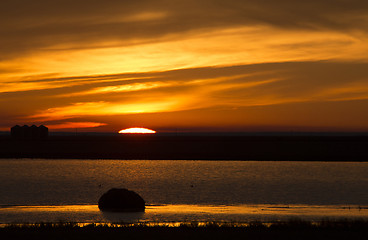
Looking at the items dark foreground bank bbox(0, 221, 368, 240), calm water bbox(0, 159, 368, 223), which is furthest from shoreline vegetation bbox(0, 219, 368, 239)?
calm water bbox(0, 159, 368, 223)

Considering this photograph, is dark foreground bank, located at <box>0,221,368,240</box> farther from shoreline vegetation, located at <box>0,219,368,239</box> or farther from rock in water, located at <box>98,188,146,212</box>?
rock in water, located at <box>98,188,146,212</box>

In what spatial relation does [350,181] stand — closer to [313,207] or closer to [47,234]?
[313,207]

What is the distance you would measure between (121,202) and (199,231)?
13361 mm

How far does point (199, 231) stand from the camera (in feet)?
70.2

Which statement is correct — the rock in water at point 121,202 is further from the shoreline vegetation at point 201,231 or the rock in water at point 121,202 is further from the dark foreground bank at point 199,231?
the shoreline vegetation at point 201,231

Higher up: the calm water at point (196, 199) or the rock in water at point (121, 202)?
the rock in water at point (121, 202)

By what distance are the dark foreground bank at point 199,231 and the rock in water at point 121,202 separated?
32.9ft

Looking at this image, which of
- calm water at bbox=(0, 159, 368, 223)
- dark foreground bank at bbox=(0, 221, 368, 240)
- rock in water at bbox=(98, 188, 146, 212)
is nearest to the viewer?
dark foreground bank at bbox=(0, 221, 368, 240)

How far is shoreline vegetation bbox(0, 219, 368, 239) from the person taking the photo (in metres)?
19.8

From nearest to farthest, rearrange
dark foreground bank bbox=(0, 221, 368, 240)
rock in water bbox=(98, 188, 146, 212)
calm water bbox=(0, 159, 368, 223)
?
dark foreground bank bbox=(0, 221, 368, 240)
calm water bbox=(0, 159, 368, 223)
rock in water bbox=(98, 188, 146, 212)

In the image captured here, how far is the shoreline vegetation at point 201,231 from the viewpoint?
1984 cm

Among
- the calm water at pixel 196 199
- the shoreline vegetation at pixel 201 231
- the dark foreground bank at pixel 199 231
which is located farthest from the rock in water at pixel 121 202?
the shoreline vegetation at pixel 201 231

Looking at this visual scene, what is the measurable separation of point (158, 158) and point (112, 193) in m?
97.1

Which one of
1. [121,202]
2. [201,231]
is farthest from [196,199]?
[201,231]
